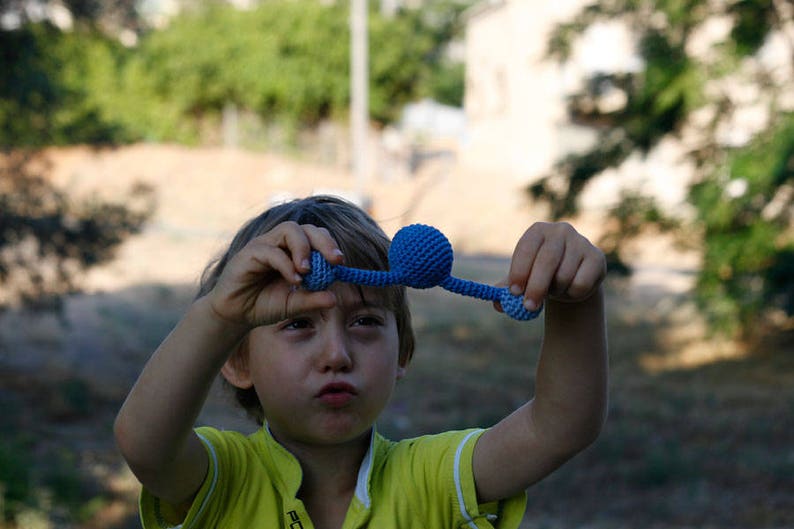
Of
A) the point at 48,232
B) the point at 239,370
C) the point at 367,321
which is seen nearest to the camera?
the point at 367,321

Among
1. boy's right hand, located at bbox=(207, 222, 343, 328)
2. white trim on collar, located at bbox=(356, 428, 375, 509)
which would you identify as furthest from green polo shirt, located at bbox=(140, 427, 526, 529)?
boy's right hand, located at bbox=(207, 222, 343, 328)

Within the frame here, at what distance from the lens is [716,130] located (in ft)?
29.8

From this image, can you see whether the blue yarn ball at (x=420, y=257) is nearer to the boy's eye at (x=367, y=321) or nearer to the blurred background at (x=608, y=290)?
the boy's eye at (x=367, y=321)

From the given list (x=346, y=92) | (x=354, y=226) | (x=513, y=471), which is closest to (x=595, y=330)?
A: (x=513, y=471)

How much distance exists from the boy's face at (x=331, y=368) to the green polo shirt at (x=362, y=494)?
111 mm

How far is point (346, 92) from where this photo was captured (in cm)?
2772

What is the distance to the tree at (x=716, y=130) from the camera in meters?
7.91

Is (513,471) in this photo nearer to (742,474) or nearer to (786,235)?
(742,474)

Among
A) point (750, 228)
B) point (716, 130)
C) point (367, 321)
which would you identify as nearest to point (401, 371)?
point (367, 321)

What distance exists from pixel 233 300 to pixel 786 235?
795 centimetres

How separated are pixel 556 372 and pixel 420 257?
331mm

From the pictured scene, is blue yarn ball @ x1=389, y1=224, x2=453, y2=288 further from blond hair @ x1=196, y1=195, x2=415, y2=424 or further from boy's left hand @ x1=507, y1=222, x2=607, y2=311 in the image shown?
blond hair @ x1=196, y1=195, x2=415, y2=424

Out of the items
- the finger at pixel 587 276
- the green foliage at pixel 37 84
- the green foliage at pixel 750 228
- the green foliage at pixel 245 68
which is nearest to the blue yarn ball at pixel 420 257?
the finger at pixel 587 276

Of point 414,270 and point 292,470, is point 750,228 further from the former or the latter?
point 414,270
